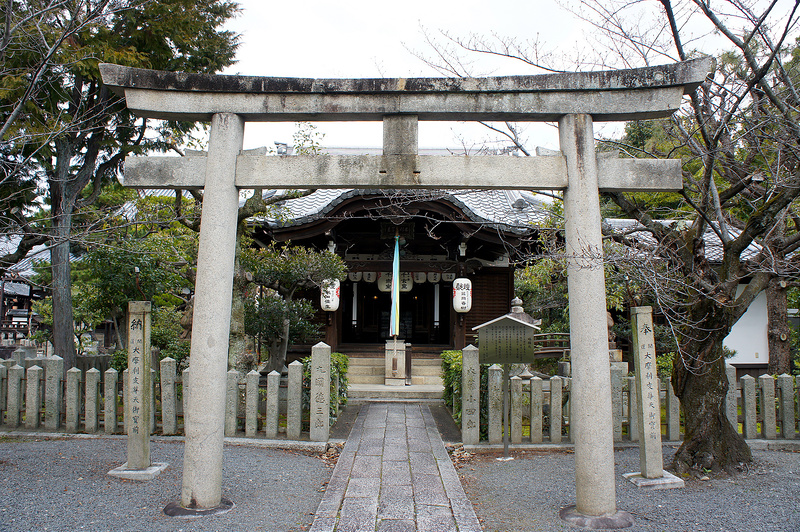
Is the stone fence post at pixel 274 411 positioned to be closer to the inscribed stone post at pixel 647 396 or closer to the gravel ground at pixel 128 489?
the gravel ground at pixel 128 489

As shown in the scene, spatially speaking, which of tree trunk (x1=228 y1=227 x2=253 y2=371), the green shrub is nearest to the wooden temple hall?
the green shrub

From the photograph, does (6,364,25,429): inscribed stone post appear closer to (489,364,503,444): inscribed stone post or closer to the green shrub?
the green shrub

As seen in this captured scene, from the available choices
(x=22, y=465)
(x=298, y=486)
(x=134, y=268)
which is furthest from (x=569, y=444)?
(x=134, y=268)

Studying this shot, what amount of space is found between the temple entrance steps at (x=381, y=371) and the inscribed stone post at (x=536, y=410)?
5431 mm

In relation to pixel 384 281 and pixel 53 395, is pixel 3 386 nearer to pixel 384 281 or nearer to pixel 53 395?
pixel 53 395

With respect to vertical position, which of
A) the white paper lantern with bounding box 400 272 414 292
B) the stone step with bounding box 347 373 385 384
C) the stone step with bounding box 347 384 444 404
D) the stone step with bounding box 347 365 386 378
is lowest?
the stone step with bounding box 347 384 444 404

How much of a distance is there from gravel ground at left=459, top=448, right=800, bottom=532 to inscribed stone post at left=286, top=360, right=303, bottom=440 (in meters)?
2.39

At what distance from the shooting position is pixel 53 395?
7270 millimetres

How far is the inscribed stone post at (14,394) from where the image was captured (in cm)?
737

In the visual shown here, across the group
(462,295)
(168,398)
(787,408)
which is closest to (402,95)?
(168,398)

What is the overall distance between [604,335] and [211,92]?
4249 mm

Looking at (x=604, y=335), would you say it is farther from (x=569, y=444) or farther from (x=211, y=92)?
(x=211, y=92)

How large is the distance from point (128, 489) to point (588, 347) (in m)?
4.68

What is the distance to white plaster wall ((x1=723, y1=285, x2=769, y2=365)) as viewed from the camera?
14.5 meters
